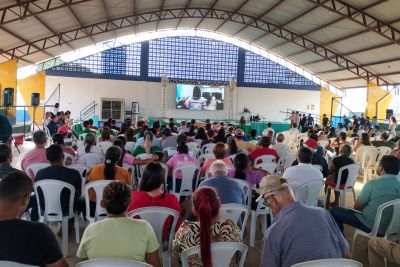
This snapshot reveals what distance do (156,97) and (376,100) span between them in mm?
12810

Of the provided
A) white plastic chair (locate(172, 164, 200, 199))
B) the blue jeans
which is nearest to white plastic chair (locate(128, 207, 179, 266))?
the blue jeans

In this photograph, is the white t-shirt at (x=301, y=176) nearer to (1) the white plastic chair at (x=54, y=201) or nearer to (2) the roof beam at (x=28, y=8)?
(1) the white plastic chair at (x=54, y=201)

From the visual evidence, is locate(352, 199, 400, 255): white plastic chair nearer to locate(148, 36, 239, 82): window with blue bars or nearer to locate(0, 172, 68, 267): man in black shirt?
locate(0, 172, 68, 267): man in black shirt

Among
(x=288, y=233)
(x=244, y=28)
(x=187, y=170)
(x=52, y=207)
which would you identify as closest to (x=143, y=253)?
(x=288, y=233)

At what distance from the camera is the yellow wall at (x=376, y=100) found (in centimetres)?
2038

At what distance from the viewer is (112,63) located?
920 inches

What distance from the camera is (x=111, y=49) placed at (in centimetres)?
2320

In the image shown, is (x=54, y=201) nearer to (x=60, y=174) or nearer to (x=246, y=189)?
(x=60, y=174)

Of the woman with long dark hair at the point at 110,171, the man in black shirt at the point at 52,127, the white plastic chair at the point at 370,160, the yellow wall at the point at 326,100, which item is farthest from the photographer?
the yellow wall at the point at 326,100

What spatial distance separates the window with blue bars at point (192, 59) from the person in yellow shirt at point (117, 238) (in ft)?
73.0

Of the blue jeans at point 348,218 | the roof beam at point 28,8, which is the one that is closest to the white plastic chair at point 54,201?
the blue jeans at point 348,218

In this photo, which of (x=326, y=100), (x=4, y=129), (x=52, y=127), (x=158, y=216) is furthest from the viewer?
(x=326, y=100)

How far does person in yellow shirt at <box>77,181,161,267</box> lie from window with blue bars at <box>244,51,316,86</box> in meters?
23.7

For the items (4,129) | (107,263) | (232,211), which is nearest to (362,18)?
(4,129)
